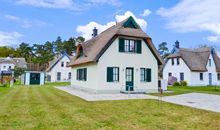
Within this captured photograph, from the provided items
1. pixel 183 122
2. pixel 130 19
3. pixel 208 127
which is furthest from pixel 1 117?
pixel 130 19

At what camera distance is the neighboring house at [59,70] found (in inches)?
1718

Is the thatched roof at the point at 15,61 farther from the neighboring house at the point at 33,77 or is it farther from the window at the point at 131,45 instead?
the window at the point at 131,45

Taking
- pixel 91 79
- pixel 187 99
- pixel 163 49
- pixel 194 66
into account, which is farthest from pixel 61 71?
pixel 163 49

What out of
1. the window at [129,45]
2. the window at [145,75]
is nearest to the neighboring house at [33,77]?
the window at [129,45]

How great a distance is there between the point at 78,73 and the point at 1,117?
634 inches

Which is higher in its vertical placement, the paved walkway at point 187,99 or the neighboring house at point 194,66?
the neighboring house at point 194,66

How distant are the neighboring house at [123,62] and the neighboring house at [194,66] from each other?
14.3 meters

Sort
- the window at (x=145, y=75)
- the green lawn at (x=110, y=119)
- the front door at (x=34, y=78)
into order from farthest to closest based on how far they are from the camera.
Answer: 1. the front door at (x=34, y=78)
2. the window at (x=145, y=75)
3. the green lawn at (x=110, y=119)

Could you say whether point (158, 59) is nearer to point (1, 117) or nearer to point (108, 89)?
point (108, 89)

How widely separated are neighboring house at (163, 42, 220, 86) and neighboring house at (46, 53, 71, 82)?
65.9 ft

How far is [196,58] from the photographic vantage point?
114ft

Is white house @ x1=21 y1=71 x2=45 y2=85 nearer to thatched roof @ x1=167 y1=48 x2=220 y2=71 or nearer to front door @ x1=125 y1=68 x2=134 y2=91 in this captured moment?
thatched roof @ x1=167 y1=48 x2=220 y2=71

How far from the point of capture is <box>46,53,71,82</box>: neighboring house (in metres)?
43.6

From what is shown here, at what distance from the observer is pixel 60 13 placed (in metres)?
23.1
